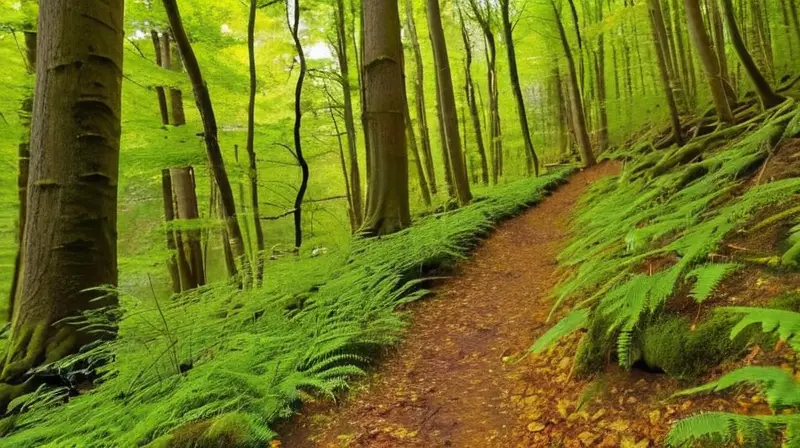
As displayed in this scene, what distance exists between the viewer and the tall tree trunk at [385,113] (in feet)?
22.1

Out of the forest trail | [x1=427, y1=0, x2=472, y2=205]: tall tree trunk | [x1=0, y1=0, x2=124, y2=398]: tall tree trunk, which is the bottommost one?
the forest trail

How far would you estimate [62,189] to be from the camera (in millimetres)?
3730

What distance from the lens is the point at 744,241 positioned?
8.30ft

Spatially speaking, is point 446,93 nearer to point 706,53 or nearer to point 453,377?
point 706,53

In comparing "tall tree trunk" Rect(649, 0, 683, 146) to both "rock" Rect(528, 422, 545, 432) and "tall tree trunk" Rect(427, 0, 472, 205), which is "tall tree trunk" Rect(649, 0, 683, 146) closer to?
"tall tree trunk" Rect(427, 0, 472, 205)

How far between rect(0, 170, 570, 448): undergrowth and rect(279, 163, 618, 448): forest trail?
21cm

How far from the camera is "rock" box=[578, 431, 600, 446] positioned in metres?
1.95

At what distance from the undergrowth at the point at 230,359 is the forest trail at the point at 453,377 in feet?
0.70

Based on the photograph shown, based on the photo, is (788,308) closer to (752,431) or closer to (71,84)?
(752,431)

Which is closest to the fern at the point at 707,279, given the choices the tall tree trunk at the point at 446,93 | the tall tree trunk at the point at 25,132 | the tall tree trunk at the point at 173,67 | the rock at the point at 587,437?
the rock at the point at 587,437

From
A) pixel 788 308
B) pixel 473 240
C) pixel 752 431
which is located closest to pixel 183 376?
pixel 752 431

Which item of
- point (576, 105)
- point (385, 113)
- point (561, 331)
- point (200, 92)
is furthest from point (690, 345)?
point (576, 105)

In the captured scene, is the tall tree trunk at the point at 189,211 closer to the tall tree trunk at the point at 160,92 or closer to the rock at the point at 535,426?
the tall tree trunk at the point at 160,92

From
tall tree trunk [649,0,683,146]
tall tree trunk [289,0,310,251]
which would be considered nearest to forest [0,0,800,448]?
tall tree trunk [649,0,683,146]
